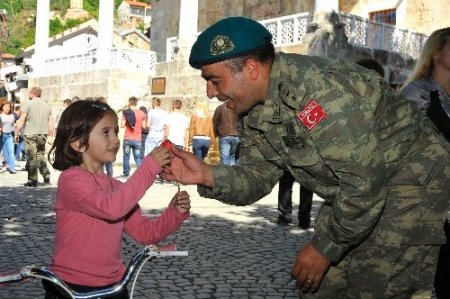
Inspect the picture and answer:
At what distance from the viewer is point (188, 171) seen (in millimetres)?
2605

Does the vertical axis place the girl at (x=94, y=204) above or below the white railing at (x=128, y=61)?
below

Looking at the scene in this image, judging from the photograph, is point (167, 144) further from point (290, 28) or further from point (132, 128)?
point (290, 28)

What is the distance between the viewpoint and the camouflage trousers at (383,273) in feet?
7.54

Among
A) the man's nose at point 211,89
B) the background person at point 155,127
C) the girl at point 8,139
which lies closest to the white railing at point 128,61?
the girl at point 8,139

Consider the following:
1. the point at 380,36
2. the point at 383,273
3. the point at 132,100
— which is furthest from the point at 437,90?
the point at 380,36

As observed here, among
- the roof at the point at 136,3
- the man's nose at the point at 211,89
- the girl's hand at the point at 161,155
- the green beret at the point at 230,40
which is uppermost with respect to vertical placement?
the roof at the point at 136,3

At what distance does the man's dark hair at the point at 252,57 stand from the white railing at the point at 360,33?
14838 mm

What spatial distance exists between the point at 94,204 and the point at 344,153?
987 mm

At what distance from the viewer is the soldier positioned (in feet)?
6.61

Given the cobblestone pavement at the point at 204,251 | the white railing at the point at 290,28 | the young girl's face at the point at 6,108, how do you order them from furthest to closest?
the white railing at the point at 290,28, the young girl's face at the point at 6,108, the cobblestone pavement at the point at 204,251

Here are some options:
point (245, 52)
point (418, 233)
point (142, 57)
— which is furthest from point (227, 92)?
point (142, 57)

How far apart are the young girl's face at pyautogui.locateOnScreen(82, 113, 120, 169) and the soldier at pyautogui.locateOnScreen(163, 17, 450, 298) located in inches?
22.6

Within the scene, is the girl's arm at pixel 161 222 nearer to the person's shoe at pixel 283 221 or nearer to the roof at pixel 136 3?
the person's shoe at pixel 283 221

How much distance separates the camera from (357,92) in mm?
2084
